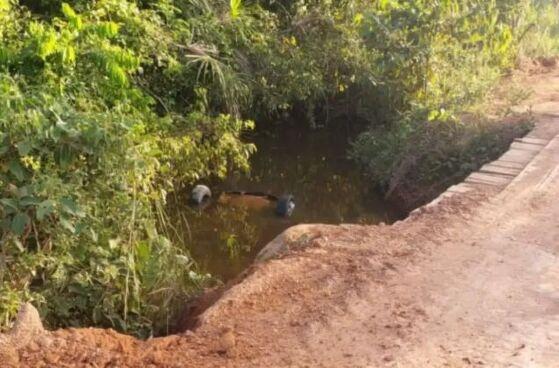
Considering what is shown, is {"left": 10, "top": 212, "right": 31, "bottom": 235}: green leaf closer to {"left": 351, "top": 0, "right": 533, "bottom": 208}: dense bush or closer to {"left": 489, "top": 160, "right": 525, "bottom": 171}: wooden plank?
{"left": 489, "top": 160, "right": 525, "bottom": 171}: wooden plank

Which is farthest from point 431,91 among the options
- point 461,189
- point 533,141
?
point 461,189

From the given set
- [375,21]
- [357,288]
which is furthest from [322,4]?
[357,288]

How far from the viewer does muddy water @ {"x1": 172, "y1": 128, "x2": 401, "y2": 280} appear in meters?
7.31

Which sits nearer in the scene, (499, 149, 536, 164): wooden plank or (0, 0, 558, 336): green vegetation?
(0, 0, 558, 336): green vegetation

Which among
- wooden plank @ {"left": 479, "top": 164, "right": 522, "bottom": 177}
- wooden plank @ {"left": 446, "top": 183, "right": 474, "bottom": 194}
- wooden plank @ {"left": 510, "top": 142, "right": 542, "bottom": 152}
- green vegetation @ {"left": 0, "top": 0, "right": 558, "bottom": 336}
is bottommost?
wooden plank @ {"left": 446, "top": 183, "right": 474, "bottom": 194}

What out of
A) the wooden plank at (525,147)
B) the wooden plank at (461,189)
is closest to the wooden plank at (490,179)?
the wooden plank at (461,189)

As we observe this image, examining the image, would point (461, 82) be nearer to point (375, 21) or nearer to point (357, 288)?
point (375, 21)

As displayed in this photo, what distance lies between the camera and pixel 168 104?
8273 millimetres

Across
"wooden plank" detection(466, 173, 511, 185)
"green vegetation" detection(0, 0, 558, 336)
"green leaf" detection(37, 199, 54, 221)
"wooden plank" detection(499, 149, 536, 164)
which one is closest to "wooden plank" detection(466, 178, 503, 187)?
"wooden plank" detection(466, 173, 511, 185)

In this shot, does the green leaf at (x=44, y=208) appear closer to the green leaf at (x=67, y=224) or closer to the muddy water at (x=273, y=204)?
the green leaf at (x=67, y=224)

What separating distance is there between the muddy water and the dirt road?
5.35ft

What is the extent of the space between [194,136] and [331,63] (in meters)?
2.90

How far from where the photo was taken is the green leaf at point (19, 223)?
13.5 feet

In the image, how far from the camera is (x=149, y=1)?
8.20 m
